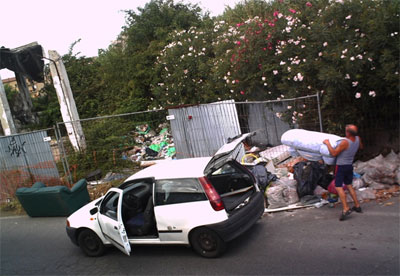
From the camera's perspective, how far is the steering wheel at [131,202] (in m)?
5.83

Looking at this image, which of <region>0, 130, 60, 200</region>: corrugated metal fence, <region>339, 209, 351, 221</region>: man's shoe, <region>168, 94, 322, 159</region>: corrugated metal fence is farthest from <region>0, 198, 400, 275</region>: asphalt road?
<region>0, 130, 60, 200</region>: corrugated metal fence

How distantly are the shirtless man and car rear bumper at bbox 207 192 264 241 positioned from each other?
1539mm

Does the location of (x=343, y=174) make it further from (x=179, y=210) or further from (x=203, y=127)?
(x=203, y=127)

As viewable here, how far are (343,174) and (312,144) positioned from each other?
0.83 m

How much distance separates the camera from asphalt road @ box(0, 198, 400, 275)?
15.3 feet

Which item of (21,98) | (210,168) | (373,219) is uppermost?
(21,98)

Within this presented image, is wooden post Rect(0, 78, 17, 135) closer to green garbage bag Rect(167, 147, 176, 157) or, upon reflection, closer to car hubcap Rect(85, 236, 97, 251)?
green garbage bag Rect(167, 147, 176, 157)

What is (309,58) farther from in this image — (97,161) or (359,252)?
(97,161)

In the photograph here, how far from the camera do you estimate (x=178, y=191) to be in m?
5.27

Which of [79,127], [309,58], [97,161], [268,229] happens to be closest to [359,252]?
[268,229]

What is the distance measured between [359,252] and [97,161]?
810 cm

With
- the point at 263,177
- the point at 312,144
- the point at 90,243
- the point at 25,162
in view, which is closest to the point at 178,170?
the point at 90,243

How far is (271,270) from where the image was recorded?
469 centimetres

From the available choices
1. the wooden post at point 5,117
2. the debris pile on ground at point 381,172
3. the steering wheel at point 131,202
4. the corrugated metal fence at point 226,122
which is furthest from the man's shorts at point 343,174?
the wooden post at point 5,117
